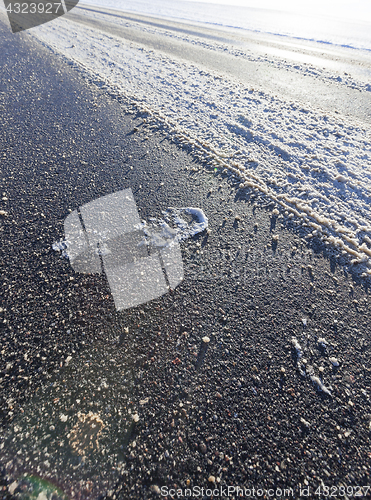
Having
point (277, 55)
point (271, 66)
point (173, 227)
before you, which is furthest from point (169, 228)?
point (277, 55)

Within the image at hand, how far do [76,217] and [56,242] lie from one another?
0.40 m

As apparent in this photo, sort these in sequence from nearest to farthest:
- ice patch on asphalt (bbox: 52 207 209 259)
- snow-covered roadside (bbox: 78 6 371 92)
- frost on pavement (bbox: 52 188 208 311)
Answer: frost on pavement (bbox: 52 188 208 311), ice patch on asphalt (bbox: 52 207 209 259), snow-covered roadside (bbox: 78 6 371 92)

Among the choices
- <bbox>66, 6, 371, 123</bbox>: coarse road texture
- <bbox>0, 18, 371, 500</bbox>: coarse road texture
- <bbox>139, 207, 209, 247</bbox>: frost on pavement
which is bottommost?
<bbox>0, 18, 371, 500</bbox>: coarse road texture

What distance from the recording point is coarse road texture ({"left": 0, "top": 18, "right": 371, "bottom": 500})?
140 cm

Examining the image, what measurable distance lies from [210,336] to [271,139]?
3492 millimetres

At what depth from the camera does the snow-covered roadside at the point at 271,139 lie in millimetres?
2887

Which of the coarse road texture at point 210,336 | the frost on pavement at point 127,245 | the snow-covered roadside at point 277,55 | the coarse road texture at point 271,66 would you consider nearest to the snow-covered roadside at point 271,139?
the coarse road texture at point 210,336

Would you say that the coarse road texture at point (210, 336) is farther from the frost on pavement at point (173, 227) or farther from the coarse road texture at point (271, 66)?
the coarse road texture at point (271, 66)

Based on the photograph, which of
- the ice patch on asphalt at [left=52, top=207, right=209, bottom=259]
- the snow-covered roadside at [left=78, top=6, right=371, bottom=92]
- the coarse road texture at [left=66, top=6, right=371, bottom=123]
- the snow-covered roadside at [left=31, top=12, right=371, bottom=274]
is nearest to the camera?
the ice patch on asphalt at [left=52, top=207, right=209, bottom=259]

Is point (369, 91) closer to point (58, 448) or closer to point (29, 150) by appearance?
point (29, 150)

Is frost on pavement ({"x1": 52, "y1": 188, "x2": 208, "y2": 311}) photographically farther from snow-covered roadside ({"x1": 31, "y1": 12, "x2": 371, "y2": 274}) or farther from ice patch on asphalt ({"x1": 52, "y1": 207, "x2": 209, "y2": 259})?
snow-covered roadside ({"x1": 31, "y1": 12, "x2": 371, "y2": 274})

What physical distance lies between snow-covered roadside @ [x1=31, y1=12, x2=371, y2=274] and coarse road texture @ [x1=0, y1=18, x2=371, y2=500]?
1.38ft

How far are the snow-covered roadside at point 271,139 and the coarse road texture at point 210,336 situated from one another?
0.42m

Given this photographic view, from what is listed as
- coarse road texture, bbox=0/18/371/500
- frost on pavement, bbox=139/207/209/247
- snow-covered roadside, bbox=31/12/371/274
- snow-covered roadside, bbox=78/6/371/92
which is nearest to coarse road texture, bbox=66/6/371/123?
snow-covered roadside, bbox=78/6/371/92
